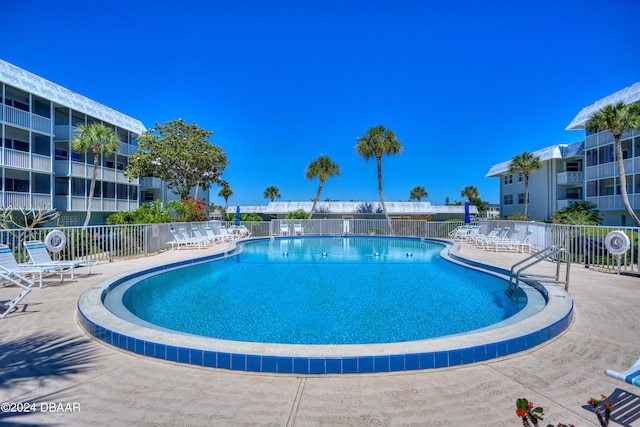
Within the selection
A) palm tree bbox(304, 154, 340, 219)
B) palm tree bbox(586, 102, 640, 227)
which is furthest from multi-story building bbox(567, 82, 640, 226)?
palm tree bbox(304, 154, 340, 219)

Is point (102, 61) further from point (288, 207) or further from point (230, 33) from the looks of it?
point (288, 207)

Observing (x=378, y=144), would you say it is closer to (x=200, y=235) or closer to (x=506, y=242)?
(x=506, y=242)

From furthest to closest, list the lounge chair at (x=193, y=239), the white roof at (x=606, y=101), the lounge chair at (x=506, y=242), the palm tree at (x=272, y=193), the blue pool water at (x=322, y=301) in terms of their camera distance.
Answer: the palm tree at (x=272, y=193)
the white roof at (x=606, y=101)
the lounge chair at (x=193, y=239)
the lounge chair at (x=506, y=242)
the blue pool water at (x=322, y=301)

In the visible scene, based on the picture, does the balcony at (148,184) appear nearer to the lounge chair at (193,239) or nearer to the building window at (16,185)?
the building window at (16,185)

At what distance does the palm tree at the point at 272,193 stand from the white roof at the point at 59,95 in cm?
3791

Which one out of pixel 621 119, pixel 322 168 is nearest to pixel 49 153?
pixel 322 168

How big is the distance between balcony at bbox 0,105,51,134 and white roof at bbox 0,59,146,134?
1.23 metres

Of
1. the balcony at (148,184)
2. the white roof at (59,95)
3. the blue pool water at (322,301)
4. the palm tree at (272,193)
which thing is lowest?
the blue pool water at (322,301)

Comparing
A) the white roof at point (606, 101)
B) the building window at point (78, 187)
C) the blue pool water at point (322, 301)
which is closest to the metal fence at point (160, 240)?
the blue pool water at point (322, 301)

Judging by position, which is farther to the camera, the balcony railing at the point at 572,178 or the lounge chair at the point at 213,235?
the balcony railing at the point at 572,178

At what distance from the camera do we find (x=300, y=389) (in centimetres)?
289

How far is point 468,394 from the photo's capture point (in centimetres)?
278

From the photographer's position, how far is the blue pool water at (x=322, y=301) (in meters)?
5.22

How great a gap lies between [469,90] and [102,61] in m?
39.0
